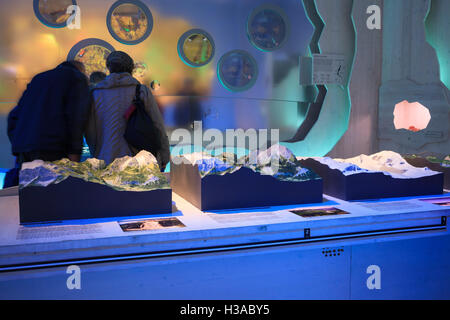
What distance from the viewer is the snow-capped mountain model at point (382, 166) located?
76.1 inches

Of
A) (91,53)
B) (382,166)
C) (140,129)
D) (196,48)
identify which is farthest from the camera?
(196,48)

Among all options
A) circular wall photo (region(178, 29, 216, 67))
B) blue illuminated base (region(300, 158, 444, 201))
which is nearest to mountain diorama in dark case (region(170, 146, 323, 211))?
blue illuminated base (region(300, 158, 444, 201))

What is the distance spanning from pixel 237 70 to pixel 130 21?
3.86 feet

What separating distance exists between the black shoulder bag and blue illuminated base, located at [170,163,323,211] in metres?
0.79

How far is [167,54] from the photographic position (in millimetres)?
4301

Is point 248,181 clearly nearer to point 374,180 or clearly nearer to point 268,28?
point 374,180

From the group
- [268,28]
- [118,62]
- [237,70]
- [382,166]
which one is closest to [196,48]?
[237,70]

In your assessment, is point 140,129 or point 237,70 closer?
point 140,129

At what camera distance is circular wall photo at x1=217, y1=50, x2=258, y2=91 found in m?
4.53

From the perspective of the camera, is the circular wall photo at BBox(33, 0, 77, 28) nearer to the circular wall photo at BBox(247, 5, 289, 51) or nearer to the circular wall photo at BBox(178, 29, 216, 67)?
the circular wall photo at BBox(178, 29, 216, 67)

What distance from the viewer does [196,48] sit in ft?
14.4

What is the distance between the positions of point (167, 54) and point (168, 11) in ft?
1.36

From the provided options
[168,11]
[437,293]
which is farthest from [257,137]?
[437,293]
